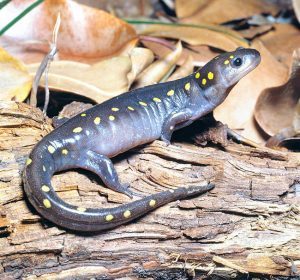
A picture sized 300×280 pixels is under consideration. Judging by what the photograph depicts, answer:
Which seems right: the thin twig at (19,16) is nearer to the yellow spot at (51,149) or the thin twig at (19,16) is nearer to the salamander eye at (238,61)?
the yellow spot at (51,149)

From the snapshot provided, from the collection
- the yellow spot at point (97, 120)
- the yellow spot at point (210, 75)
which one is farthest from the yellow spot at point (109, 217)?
the yellow spot at point (210, 75)

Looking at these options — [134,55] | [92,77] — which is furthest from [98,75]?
[134,55]

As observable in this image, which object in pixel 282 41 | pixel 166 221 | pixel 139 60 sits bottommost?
pixel 166 221

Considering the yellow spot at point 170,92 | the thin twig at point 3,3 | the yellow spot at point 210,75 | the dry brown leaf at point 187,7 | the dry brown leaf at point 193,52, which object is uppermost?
the dry brown leaf at point 187,7

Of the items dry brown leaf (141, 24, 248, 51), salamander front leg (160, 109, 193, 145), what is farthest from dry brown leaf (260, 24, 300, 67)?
salamander front leg (160, 109, 193, 145)

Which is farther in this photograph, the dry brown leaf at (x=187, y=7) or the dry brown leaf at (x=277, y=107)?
the dry brown leaf at (x=187, y=7)

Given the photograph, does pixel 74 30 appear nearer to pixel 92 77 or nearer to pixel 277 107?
pixel 92 77
